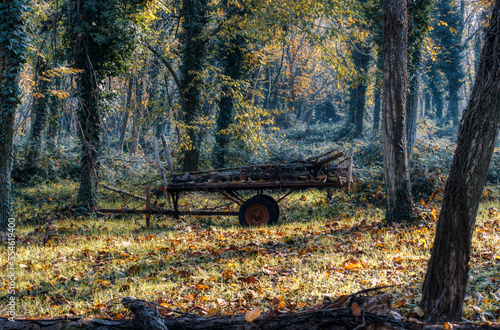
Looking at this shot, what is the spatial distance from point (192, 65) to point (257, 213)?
8397mm

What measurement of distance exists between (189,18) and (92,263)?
11.6 m

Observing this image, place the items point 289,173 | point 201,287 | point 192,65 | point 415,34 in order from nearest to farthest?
→ point 201,287 → point 289,173 → point 415,34 → point 192,65

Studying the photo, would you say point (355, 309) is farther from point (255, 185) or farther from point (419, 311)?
point (255, 185)

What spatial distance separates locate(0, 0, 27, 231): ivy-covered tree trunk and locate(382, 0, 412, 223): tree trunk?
8.50 m

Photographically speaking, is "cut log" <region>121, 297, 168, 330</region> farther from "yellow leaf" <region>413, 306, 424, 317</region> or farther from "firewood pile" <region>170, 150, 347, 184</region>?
"firewood pile" <region>170, 150, 347, 184</region>

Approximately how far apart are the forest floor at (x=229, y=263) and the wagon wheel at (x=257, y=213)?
0.41 m

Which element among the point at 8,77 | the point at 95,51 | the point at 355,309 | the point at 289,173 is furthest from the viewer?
the point at 95,51

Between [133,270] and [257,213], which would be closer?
[133,270]

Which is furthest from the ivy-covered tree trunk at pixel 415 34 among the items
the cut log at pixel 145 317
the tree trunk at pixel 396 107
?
the cut log at pixel 145 317

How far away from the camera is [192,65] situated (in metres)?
15.4

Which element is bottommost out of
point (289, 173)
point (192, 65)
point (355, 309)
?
point (355, 309)

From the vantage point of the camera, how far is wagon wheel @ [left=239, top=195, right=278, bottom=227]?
378 inches

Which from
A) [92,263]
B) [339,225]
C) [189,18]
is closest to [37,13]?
[189,18]

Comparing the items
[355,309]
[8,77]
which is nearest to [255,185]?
[8,77]
